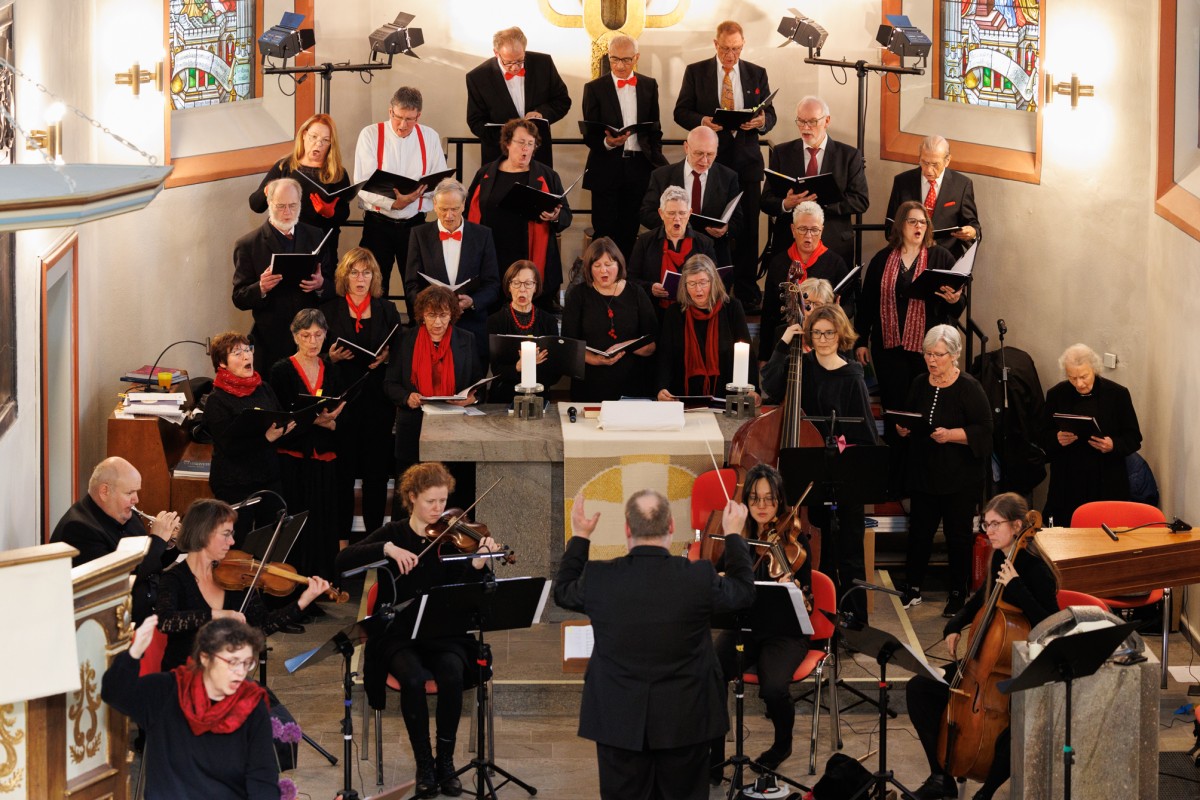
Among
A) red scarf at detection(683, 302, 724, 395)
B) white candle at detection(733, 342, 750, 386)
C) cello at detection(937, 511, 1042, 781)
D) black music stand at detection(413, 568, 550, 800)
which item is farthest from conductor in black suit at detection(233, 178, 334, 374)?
cello at detection(937, 511, 1042, 781)

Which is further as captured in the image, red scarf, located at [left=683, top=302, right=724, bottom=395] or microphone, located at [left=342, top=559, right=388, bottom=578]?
red scarf, located at [left=683, top=302, right=724, bottom=395]

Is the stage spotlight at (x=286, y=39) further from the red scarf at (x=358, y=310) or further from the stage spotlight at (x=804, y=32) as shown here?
the stage spotlight at (x=804, y=32)

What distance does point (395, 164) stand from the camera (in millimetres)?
Result: 9930

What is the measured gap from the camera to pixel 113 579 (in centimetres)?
527

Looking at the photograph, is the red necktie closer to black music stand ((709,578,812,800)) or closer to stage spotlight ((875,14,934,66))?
stage spotlight ((875,14,934,66))

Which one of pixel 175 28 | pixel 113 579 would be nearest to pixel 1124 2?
pixel 175 28

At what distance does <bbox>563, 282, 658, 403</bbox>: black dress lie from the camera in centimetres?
873

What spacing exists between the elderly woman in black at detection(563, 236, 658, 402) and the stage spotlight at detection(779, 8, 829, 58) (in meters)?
2.88

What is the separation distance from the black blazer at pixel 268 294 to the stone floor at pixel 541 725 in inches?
65.6

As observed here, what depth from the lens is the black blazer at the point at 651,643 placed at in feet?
18.4

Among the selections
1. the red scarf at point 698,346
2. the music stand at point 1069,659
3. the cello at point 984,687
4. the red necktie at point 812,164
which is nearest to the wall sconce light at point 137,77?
the red scarf at point 698,346

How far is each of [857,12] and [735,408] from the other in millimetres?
4538

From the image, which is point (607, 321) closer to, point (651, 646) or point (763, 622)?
point (763, 622)

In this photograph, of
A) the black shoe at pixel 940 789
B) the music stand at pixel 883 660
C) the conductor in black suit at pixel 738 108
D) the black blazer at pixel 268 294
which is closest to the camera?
the music stand at pixel 883 660
